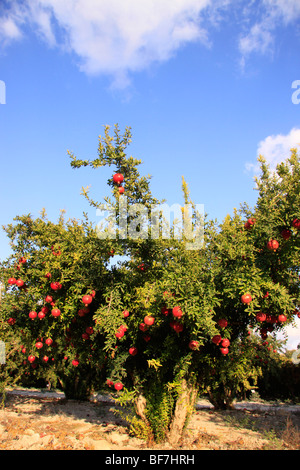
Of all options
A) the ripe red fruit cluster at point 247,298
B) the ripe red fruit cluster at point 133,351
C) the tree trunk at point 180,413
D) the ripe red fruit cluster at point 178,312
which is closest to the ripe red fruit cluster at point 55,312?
the ripe red fruit cluster at point 133,351

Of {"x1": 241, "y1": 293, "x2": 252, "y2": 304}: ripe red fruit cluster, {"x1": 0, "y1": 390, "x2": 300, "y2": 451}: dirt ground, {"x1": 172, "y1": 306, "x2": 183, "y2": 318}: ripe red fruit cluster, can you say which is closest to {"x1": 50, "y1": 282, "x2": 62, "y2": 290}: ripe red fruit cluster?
{"x1": 172, "y1": 306, "x2": 183, "y2": 318}: ripe red fruit cluster

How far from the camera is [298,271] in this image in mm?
6840

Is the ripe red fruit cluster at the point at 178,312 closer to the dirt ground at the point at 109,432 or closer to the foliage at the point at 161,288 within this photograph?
the foliage at the point at 161,288

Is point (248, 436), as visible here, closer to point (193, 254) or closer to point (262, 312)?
point (262, 312)

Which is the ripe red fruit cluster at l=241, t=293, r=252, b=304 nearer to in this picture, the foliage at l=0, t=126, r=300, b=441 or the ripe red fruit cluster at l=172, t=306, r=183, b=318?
the foliage at l=0, t=126, r=300, b=441

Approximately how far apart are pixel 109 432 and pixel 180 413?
2.38 m

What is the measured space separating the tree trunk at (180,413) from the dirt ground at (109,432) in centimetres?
20

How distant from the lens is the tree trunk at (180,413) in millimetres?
7254

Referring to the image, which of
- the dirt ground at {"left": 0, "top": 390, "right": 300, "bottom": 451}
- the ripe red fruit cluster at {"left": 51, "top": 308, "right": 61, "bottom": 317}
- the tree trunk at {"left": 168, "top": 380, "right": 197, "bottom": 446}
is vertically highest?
the ripe red fruit cluster at {"left": 51, "top": 308, "right": 61, "bottom": 317}

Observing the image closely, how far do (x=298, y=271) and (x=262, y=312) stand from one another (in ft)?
3.99

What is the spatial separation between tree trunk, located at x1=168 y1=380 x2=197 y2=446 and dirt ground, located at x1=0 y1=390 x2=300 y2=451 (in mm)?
202

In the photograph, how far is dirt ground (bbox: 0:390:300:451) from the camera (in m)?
7.20
